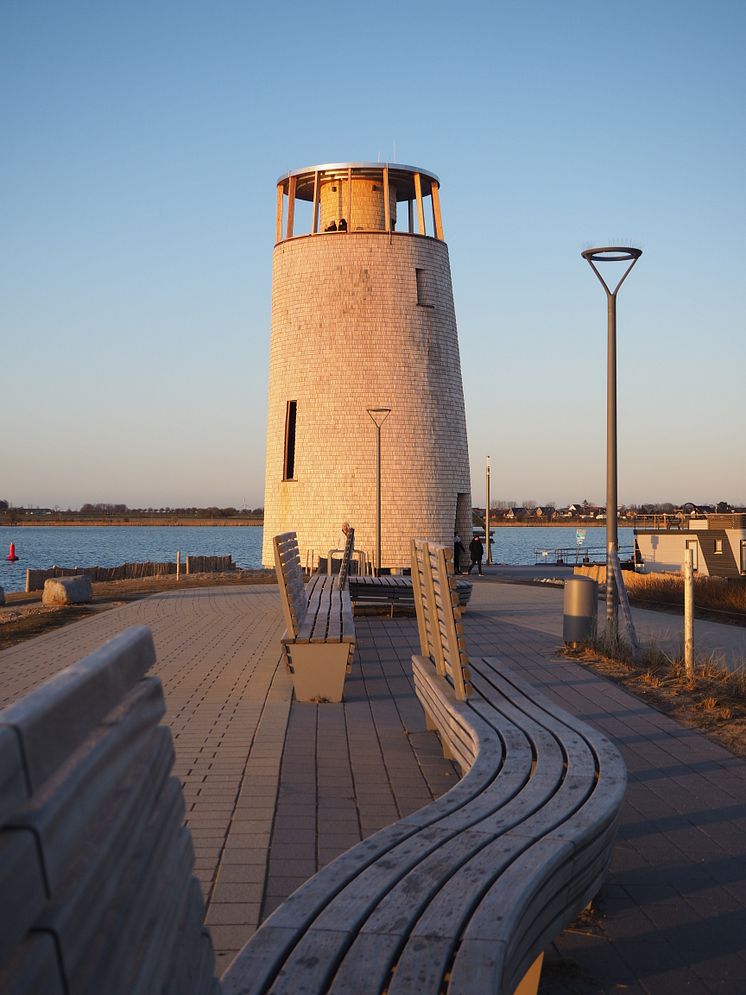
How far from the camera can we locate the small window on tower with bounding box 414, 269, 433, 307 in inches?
1443

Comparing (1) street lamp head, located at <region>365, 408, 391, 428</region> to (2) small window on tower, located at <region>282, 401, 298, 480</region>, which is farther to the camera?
(2) small window on tower, located at <region>282, 401, 298, 480</region>

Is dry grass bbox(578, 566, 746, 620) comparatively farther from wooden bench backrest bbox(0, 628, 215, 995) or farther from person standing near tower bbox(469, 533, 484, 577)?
wooden bench backrest bbox(0, 628, 215, 995)

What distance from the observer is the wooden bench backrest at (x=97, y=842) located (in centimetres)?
125

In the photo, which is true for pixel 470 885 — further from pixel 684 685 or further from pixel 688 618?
pixel 688 618

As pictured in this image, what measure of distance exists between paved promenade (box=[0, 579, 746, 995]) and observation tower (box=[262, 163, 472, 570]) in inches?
869

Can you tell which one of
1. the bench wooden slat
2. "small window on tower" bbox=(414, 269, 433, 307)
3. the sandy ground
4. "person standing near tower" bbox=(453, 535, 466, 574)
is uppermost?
"small window on tower" bbox=(414, 269, 433, 307)

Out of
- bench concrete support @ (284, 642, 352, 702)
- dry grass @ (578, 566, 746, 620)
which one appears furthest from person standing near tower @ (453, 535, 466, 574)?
bench concrete support @ (284, 642, 352, 702)

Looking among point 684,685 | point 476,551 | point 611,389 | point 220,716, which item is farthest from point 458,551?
point 220,716

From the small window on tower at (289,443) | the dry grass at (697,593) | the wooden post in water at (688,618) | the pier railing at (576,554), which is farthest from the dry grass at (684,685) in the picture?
the pier railing at (576,554)

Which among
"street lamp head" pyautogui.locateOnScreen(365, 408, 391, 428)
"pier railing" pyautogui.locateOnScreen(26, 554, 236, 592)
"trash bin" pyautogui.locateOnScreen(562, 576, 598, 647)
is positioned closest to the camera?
"trash bin" pyautogui.locateOnScreen(562, 576, 598, 647)

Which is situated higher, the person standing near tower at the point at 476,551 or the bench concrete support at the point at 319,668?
the person standing near tower at the point at 476,551

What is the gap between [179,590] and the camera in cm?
2547

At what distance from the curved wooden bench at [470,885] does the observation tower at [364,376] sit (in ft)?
97.0

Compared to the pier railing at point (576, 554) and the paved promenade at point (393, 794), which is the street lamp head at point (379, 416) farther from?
the paved promenade at point (393, 794)
